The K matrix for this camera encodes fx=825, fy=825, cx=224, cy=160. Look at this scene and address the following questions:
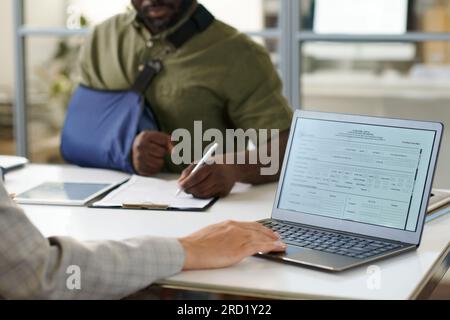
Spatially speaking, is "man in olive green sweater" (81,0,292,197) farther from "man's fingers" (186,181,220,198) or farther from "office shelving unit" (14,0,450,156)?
"office shelving unit" (14,0,450,156)

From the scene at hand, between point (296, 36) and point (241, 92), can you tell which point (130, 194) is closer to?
point (241, 92)

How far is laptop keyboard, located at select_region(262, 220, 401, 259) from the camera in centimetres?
148

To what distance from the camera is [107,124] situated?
238 centimetres

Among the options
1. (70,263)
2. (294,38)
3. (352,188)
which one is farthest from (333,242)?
(294,38)

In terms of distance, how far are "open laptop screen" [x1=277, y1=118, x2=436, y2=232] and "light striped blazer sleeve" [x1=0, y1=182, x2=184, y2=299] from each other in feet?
1.27

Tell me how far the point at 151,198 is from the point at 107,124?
1.58 ft

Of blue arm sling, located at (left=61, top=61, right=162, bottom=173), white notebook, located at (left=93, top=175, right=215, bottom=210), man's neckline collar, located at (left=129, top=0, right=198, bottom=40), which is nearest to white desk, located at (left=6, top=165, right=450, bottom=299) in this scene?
white notebook, located at (left=93, top=175, right=215, bottom=210)

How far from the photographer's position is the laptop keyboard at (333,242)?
148 centimetres

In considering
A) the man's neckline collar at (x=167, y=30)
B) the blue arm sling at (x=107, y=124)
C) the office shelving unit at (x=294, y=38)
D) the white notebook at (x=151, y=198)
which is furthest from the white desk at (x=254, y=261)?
the office shelving unit at (x=294, y=38)

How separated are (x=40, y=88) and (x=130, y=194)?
6.24 feet

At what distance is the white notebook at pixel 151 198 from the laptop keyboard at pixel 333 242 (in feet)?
1.07

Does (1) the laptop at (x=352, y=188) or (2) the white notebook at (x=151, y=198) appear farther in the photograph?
(2) the white notebook at (x=151, y=198)

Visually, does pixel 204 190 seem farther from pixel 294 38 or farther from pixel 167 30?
pixel 294 38

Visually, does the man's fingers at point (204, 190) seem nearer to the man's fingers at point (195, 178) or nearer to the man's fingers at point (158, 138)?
the man's fingers at point (195, 178)
